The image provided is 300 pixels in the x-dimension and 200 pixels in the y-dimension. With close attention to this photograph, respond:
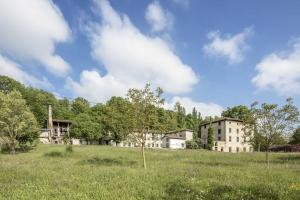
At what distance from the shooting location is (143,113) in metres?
27.3

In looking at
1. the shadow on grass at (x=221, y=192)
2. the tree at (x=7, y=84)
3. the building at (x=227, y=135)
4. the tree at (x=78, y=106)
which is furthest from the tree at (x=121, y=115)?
the tree at (x=78, y=106)

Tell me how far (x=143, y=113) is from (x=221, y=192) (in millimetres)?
15132

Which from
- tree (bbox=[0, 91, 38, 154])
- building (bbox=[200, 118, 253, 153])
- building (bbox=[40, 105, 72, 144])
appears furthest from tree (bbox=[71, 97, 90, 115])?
tree (bbox=[0, 91, 38, 154])

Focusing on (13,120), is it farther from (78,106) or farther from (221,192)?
(78,106)

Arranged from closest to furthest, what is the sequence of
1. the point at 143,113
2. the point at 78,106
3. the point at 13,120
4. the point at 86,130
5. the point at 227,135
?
the point at 143,113 < the point at 13,120 < the point at 86,130 < the point at 227,135 < the point at 78,106

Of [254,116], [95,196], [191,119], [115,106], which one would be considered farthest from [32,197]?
[191,119]

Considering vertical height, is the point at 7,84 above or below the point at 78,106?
above

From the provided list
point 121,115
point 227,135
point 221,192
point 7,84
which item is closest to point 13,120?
point 121,115

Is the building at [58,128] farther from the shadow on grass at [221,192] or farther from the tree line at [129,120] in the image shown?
the shadow on grass at [221,192]

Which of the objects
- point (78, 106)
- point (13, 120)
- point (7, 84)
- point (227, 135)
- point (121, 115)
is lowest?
point (227, 135)

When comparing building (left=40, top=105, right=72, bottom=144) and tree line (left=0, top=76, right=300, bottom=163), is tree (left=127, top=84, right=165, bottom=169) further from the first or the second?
building (left=40, top=105, right=72, bottom=144)

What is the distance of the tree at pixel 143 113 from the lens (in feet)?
89.2

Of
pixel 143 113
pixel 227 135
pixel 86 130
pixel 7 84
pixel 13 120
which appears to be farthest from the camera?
pixel 227 135

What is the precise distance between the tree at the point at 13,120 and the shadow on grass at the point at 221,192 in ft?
137
